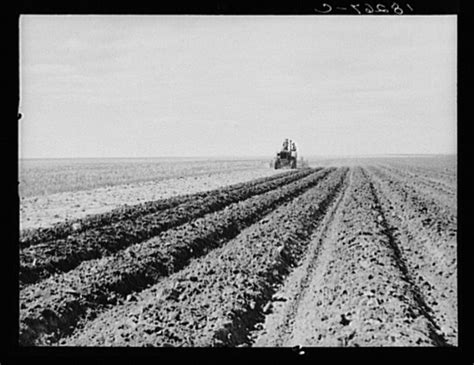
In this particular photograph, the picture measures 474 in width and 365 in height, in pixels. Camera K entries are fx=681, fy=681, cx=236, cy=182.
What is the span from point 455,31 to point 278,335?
1.91 metres

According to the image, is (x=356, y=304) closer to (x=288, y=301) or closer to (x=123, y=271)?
(x=288, y=301)

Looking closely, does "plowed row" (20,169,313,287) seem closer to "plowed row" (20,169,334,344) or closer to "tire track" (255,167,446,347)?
"plowed row" (20,169,334,344)

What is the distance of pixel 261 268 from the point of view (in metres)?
3.84

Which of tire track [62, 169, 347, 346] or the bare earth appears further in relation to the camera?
the bare earth

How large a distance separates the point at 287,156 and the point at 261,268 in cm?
67

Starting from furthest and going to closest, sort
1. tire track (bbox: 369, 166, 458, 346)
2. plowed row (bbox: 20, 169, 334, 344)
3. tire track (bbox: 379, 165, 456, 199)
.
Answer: tire track (bbox: 379, 165, 456, 199) < tire track (bbox: 369, 166, 458, 346) < plowed row (bbox: 20, 169, 334, 344)

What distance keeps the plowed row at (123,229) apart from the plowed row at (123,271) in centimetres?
4

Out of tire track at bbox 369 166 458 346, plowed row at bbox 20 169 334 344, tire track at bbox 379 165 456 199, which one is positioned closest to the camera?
plowed row at bbox 20 169 334 344

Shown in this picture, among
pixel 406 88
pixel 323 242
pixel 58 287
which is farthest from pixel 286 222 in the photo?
pixel 58 287

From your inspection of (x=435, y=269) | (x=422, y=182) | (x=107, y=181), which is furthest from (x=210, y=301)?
(x=422, y=182)

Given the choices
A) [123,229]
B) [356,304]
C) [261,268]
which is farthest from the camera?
[123,229]

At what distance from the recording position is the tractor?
392cm
